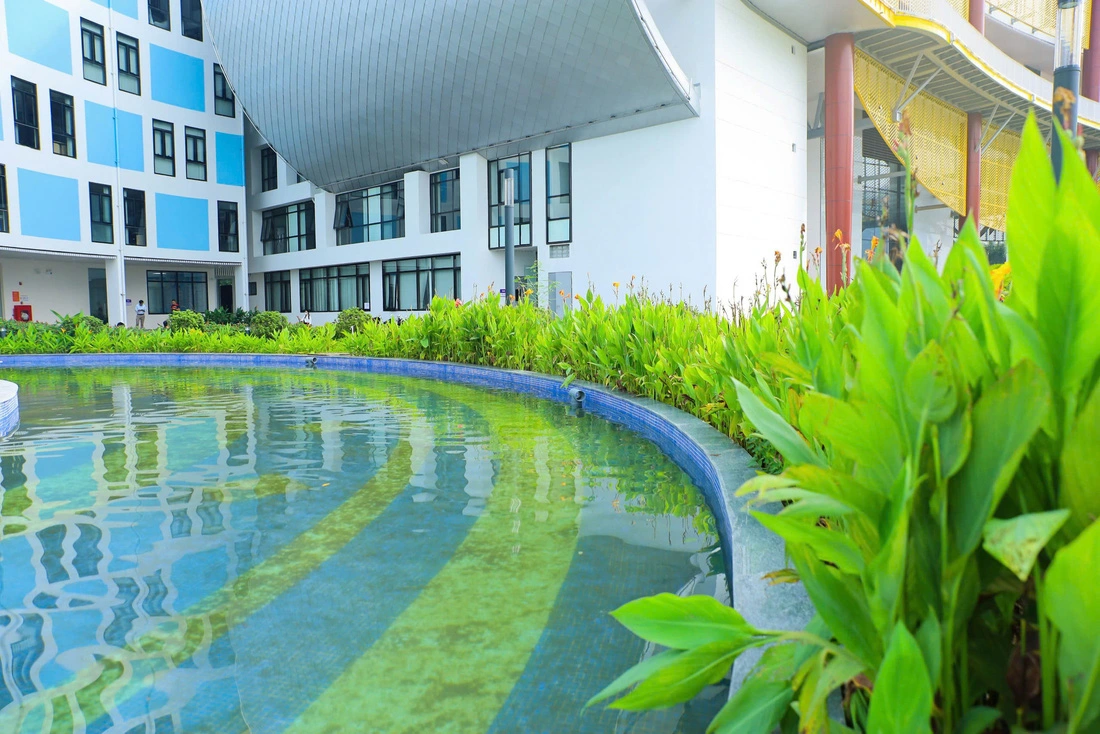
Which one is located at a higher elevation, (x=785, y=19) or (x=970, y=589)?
(x=785, y=19)

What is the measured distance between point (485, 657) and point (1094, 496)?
1750 mm

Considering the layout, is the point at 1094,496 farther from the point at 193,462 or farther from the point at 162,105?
the point at 162,105

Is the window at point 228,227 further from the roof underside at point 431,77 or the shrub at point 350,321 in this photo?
the shrub at point 350,321

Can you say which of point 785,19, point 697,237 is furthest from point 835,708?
point 785,19

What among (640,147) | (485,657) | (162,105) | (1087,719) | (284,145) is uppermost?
(162,105)

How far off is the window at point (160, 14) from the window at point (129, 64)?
46.9 inches

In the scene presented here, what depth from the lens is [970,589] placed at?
46.4 inches

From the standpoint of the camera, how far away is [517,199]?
21.5 m

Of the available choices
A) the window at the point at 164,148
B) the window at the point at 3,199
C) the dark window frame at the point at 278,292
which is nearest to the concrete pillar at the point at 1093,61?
the dark window frame at the point at 278,292

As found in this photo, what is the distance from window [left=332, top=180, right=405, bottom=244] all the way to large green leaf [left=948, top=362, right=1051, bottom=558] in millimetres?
25086

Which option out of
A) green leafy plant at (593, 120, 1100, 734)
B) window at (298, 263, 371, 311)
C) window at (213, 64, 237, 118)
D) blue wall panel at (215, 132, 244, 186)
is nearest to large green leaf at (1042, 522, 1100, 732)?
green leafy plant at (593, 120, 1100, 734)

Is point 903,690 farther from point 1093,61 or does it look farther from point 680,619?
point 1093,61

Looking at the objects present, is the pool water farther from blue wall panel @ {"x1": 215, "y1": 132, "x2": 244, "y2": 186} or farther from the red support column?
blue wall panel @ {"x1": 215, "y1": 132, "x2": 244, "y2": 186}

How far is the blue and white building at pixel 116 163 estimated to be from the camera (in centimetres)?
2209
